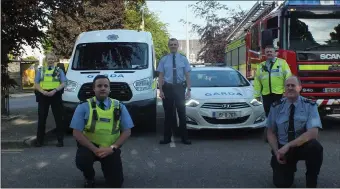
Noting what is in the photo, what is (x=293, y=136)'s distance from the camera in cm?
589

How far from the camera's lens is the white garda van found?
10.1 metres

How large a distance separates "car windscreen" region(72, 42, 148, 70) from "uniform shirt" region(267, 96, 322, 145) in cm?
519

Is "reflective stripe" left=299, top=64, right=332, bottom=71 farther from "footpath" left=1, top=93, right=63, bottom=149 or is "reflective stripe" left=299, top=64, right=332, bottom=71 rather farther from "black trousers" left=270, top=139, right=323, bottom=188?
"footpath" left=1, top=93, right=63, bottom=149

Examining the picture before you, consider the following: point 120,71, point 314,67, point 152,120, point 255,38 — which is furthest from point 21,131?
point 314,67

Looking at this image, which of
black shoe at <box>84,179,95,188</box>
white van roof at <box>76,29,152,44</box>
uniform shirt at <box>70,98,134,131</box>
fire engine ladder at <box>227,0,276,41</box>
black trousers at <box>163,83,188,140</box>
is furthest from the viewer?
fire engine ladder at <box>227,0,276,41</box>

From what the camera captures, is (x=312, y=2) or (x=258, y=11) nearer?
(x=312, y=2)

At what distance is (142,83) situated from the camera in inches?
406

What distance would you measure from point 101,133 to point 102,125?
0.30 ft

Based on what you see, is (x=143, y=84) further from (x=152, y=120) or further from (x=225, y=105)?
(x=225, y=105)

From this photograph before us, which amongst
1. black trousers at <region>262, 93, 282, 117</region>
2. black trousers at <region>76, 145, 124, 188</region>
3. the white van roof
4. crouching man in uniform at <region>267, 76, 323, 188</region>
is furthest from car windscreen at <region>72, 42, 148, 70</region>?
crouching man in uniform at <region>267, 76, 323, 188</region>

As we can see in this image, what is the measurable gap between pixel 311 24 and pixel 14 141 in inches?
250

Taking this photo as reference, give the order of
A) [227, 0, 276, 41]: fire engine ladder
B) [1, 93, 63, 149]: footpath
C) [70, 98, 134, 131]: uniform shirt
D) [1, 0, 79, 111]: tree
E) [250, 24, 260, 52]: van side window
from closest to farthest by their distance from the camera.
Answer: [70, 98, 134, 131]: uniform shirt
[1, 93, 63, 149]: footpath
[1, 0, 79, 111]: tree
[250, 24, 260, 52]: van side window
[227, 0, 276, 41]: fire engine ladder

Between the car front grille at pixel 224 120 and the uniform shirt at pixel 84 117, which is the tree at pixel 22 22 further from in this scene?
the uniform shirt at pixel 84 117

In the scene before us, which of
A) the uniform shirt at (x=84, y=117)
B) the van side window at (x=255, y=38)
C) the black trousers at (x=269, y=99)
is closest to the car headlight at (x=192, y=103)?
the black trousers at (x=269, y=99)
